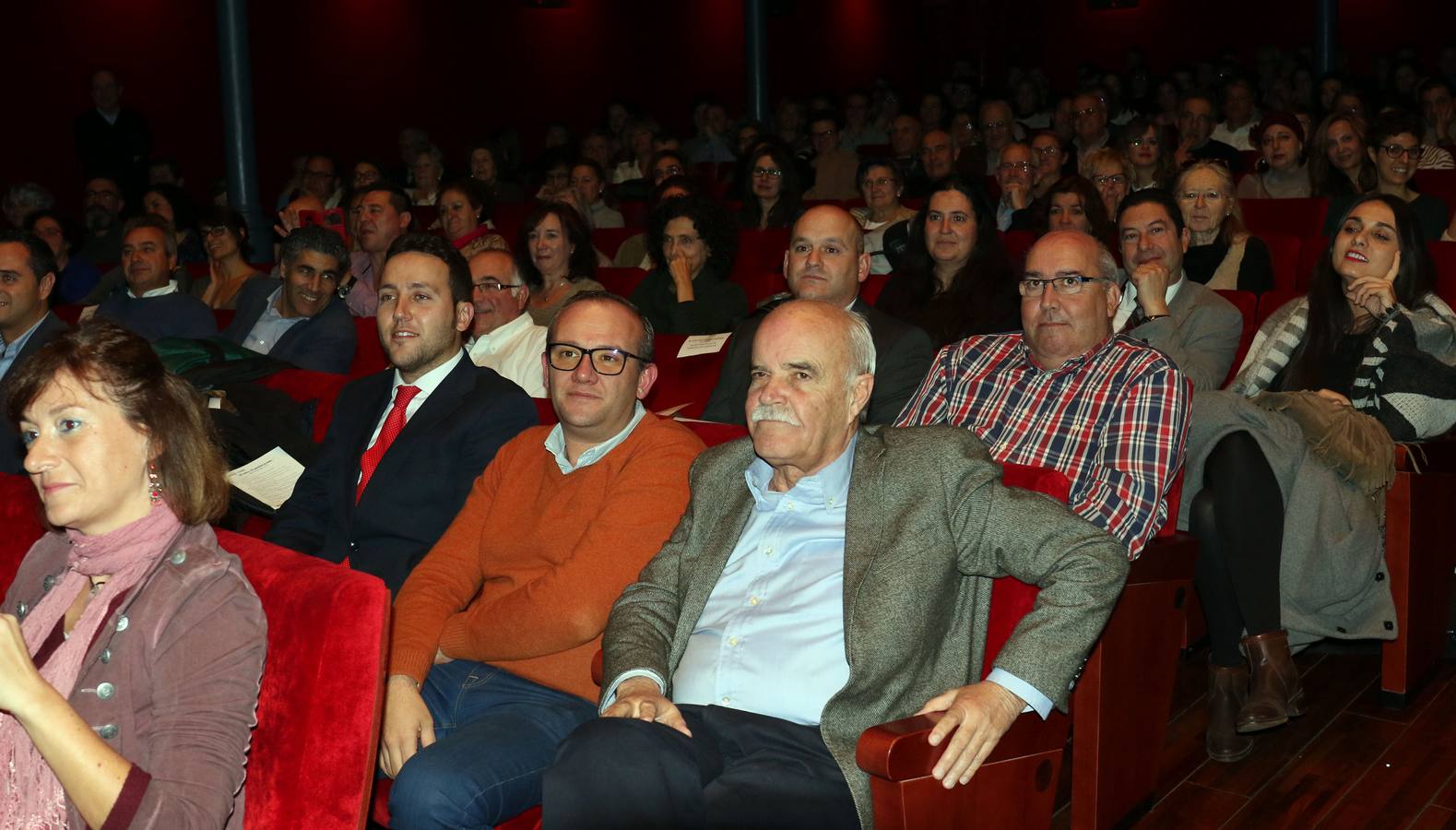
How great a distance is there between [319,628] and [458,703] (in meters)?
0.70

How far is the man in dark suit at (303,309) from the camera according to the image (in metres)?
4.13

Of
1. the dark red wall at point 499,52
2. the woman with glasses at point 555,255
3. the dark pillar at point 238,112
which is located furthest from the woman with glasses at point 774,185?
the dark red wall at point 499,52

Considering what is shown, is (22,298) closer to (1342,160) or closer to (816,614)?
(816,614)

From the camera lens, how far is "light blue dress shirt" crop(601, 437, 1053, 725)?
1954 millimetres

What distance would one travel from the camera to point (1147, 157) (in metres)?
5.90

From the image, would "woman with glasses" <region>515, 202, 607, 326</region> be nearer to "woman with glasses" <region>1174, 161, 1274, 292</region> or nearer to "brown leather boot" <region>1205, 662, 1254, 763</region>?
"woman with glasses" <region>1174, 161, 1274, 292</region>

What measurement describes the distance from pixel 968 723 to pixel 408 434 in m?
1.33

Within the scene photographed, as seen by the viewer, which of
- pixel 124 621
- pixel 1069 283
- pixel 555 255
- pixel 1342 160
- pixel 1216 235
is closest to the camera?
pixel 124 621

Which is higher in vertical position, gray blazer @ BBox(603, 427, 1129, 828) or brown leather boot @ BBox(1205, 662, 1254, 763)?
gray blazer @ BBox(603, 427, 1129, 828)

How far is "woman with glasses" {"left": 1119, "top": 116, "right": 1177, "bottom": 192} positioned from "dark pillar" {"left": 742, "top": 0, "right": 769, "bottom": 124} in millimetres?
3976

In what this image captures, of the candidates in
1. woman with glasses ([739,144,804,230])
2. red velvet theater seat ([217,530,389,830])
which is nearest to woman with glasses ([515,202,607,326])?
woman with glasses ([739,144,804,230])

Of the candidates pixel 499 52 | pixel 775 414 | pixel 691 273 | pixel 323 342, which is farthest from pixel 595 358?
pixel 499 52

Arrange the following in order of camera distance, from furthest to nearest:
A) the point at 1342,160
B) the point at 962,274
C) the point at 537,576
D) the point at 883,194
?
the point at 883,194 → the point at 1342,160 → the point at 962,274 → the point at 537,576

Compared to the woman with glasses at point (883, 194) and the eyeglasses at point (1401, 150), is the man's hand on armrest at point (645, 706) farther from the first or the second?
the eyeglasses at point (1401, 150)
